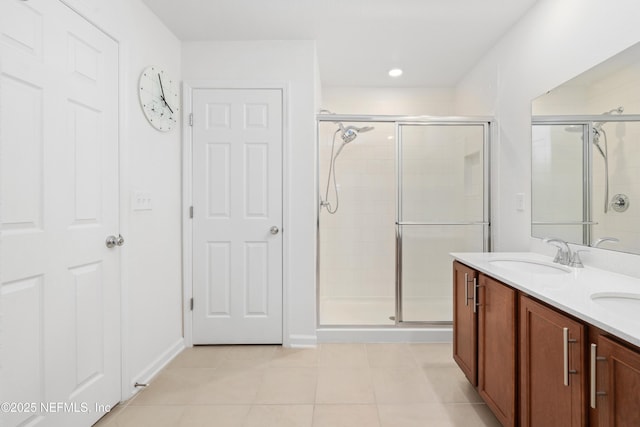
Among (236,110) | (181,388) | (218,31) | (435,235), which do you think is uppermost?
(218,31)

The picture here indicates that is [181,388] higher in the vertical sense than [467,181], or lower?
lower

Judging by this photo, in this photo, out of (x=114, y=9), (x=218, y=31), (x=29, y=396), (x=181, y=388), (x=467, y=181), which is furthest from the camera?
(x=467, y=181)

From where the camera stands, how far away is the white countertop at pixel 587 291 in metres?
0.96

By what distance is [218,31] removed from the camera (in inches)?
102

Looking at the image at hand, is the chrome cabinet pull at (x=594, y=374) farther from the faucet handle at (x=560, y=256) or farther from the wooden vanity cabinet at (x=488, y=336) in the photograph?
the faucet handle at (x=560, y=256)

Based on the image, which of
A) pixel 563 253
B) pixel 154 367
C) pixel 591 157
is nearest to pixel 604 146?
pixel 591 157

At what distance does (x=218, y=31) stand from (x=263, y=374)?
98.9 inches

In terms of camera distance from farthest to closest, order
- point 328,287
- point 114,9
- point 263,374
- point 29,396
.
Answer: point 328,287 → point 263,374 → point 114,9 → point 29,396

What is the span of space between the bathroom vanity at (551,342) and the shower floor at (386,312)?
0.85 meters

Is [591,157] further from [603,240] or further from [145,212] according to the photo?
[145,212]

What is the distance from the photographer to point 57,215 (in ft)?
4.97

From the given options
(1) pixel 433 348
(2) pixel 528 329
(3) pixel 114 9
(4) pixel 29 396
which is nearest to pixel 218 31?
(3) pixel 114 9

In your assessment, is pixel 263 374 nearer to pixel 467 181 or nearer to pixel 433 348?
pixel 433 348

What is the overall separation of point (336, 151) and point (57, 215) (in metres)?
2.20
